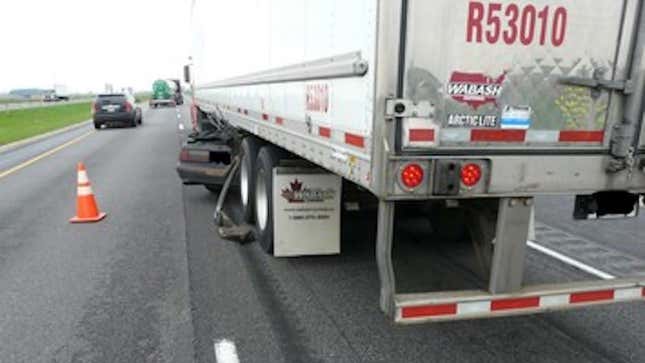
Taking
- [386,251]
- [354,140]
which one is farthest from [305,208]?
[386,251]

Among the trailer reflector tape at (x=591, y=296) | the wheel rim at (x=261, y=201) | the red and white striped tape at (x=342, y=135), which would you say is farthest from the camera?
the wheel rim at (x=261, y=201)

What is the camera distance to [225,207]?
8484 mm

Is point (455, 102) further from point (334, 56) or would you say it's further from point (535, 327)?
point (535, 327)

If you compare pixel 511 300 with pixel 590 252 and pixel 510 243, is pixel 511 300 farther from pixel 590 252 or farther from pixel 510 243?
pixel 590 252

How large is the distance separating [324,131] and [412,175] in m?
1.03

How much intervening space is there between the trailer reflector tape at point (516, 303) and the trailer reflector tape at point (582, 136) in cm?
98

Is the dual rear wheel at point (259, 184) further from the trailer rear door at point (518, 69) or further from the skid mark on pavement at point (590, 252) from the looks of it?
the skid mark on pavement at point (590, 252)

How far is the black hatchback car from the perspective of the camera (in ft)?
91.3

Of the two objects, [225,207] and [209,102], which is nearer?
[225,207]

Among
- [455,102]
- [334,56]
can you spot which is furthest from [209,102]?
[455,102]

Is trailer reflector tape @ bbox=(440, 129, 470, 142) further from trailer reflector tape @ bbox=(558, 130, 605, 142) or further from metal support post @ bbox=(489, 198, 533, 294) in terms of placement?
trailer reflector tape @ bbox=(558, 130, 605, 142)

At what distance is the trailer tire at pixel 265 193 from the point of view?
5.70 metres

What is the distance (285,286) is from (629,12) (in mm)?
3482

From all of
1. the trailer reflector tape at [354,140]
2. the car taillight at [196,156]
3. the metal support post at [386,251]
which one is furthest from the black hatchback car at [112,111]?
the metal support post at [386,251]
